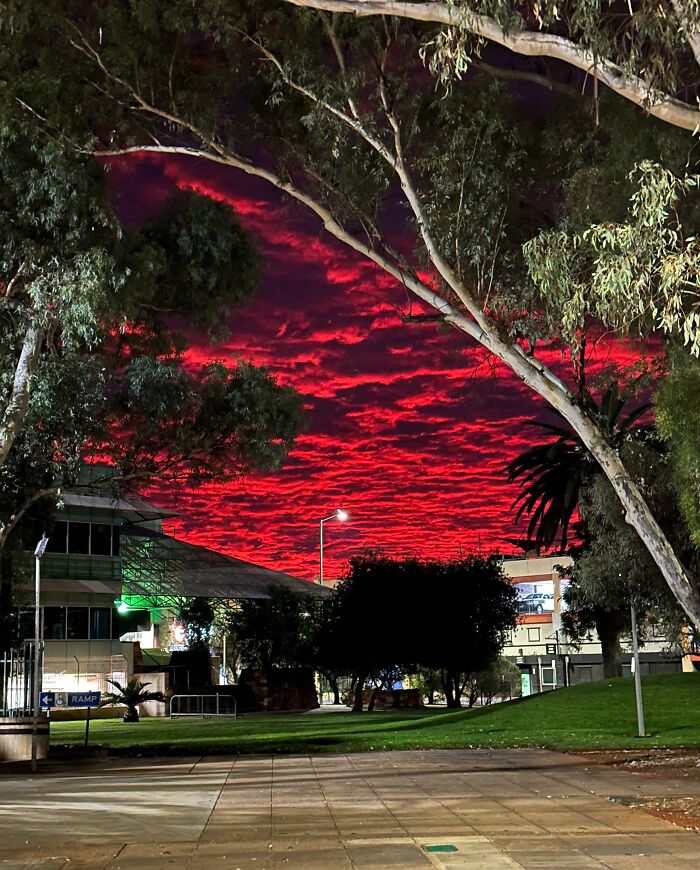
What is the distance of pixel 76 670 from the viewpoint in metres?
46.8

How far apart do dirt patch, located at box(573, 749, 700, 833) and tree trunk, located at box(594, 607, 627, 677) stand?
1753 cm

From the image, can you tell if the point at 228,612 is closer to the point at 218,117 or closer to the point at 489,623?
the point at 489,623

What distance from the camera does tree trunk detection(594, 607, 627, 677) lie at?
117 feet

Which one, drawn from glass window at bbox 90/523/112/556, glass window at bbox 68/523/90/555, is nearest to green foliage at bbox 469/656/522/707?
glass window at bbox 90/523/112/556

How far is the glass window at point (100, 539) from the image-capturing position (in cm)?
5009

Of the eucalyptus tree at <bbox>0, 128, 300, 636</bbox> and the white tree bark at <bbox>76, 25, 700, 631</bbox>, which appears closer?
the white tree bark at <bbox>76, 25, 700, 631</bbox>

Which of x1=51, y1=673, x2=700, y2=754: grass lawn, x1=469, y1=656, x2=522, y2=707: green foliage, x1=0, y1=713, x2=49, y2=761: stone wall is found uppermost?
x1=0, y1=713, x2=49, y2=761: stone wall

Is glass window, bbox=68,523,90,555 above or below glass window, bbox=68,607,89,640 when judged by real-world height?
above

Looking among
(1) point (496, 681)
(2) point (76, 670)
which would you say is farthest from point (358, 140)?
(1) point (496, 681)

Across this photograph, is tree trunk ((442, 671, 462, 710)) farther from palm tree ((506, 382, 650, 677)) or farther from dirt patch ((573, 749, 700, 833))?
dirt patch ((573, 749, 700, 833))

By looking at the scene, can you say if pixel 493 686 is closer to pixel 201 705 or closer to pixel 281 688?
pixel 281 688

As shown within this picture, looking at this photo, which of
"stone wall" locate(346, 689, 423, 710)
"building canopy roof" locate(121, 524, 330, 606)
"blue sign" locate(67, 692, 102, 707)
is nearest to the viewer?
"blue sign" locate(67, 692, 102, 707)

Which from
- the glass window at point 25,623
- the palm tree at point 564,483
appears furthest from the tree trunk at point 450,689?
the glass window at point 25,623

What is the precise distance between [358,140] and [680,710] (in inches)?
543
